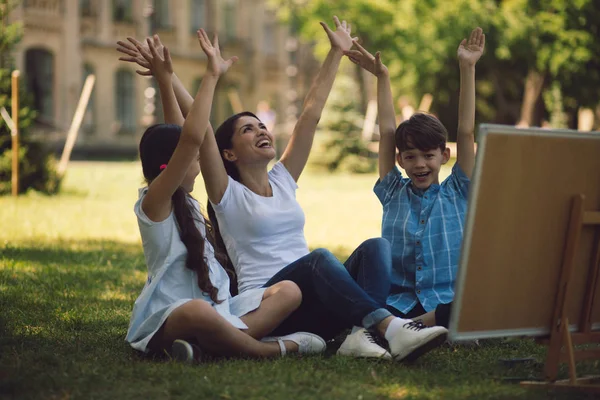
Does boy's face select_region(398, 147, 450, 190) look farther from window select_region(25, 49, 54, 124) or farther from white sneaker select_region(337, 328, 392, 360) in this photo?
window select_region(25, 49, 54, 124)

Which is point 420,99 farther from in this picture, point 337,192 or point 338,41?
point 338,41

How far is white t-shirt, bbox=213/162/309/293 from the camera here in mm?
4996

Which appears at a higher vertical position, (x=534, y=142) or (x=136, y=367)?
(x=534, y=142)

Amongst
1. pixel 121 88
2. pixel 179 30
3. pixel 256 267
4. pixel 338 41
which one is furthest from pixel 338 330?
pixel 179 30

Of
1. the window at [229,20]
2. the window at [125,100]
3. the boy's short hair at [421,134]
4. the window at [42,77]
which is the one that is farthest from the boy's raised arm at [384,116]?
the window at [229,20]

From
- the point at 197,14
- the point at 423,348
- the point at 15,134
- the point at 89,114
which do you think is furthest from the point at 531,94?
the point at 423,348

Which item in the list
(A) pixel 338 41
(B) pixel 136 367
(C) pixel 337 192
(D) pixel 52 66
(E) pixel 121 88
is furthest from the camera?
(E) pixel 121 88

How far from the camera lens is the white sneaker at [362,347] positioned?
464cm

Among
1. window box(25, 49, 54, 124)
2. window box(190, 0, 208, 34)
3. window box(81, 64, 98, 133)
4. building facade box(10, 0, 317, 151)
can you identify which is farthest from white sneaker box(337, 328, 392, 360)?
window box(190, 0, 208, 34)

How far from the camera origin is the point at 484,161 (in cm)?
377

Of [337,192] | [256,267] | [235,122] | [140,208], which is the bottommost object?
[337,192]

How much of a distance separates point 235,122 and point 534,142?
5.92ft

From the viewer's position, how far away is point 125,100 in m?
38.2

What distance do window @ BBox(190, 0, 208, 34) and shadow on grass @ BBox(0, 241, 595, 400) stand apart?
37.7m
